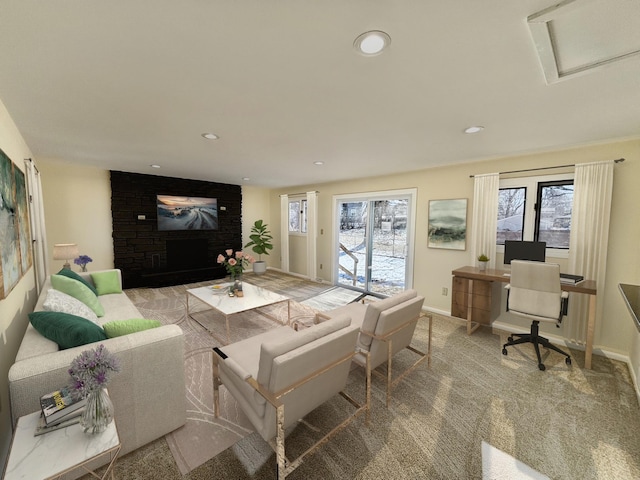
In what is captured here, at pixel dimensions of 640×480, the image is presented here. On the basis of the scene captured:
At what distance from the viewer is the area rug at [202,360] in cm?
164

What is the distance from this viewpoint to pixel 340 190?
551 cm

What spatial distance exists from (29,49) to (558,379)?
14.8 ft

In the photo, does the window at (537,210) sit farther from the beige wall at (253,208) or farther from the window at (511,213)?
the beige wall at (253,208)

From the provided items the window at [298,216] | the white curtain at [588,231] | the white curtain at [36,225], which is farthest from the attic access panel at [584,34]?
the window at [298,216]

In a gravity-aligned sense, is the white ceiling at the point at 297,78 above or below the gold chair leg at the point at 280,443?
above

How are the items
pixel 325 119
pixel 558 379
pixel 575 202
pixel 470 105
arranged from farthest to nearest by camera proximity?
pixel 575 202
pixel 558 379
pixel 325 119
pixel 470 105

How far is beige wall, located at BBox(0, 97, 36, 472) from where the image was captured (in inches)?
60.1

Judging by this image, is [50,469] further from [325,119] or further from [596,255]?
[596,255]

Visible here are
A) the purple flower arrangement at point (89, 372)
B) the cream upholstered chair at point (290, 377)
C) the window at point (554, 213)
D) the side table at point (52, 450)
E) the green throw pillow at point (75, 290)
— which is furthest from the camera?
the window at point (554, 213)

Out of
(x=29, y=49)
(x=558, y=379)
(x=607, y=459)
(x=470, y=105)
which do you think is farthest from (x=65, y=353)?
(x=558, y=379)

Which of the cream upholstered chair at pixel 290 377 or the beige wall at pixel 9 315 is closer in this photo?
the cream upholstered chair at pixel 290 377

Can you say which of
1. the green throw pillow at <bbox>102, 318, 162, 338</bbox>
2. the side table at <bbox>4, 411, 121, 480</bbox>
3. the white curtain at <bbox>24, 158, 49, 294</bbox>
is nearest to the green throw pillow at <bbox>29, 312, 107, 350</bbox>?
the green throw pillow at <bbox>102, 318, 162, 338</bbox>

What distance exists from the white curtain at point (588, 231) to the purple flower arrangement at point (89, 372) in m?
4.22

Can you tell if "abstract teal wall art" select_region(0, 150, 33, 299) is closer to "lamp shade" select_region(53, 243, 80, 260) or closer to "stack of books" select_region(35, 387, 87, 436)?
"stack of books" select_region(35, 387, 87, 436)
